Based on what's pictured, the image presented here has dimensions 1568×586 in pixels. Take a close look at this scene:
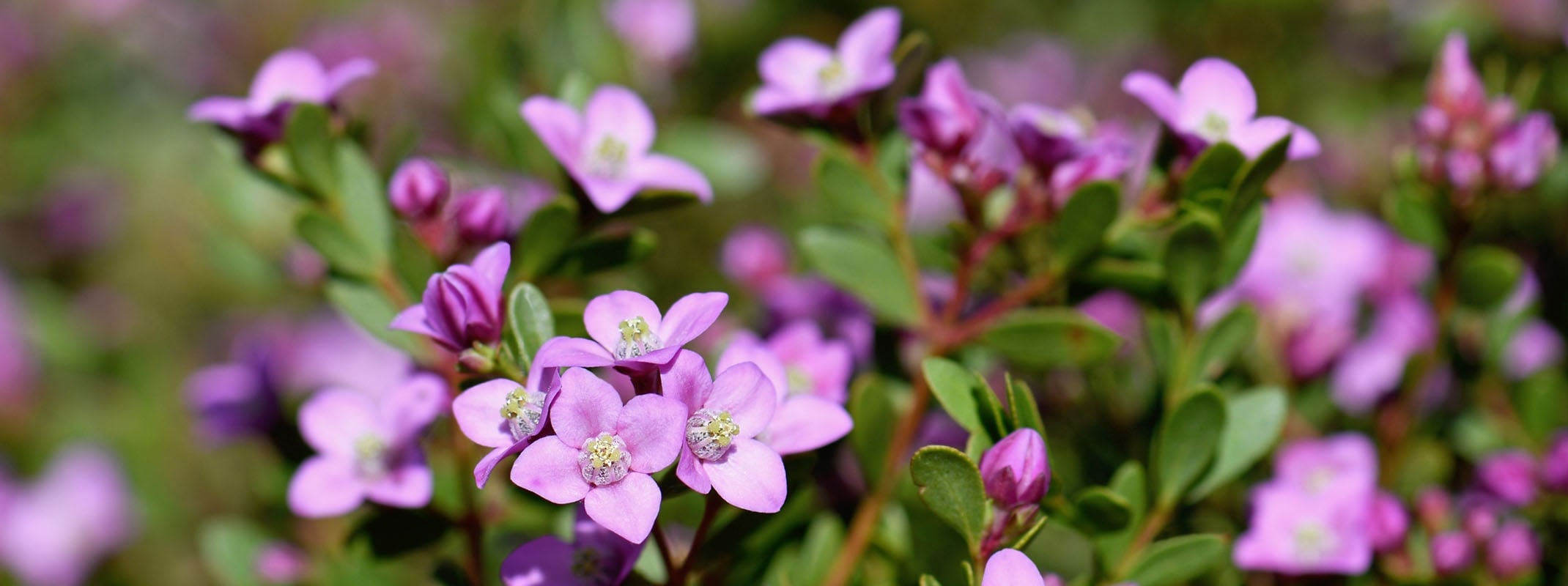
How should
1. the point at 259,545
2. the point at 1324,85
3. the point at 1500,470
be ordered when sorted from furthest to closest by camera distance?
the point at 1324,85 < the point at 259,545 < the point at 1500,470

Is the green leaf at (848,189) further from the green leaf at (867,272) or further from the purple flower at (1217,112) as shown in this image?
the purple flower at (1217,112)

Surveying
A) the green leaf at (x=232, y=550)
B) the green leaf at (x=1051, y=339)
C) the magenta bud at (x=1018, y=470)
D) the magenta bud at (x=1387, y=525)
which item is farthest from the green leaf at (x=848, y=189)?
the green leaf at (x=232, y=550)

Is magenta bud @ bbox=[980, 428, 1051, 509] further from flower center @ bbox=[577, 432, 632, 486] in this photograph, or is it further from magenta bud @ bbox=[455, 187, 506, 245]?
magenta bud @ bbox=[455, 187, 506, 245]

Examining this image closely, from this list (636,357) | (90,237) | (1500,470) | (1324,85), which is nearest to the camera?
(636,357)

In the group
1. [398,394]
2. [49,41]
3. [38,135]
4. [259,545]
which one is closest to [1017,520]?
[398,394]

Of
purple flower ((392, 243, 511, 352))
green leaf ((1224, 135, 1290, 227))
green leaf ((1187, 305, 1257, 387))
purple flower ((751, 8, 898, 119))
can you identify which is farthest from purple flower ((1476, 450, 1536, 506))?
purple flower ((392, 243, 511, 352))

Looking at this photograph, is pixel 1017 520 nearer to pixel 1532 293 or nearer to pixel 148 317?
pixel 1532 293

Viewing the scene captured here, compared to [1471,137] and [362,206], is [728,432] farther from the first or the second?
[1471,137]
